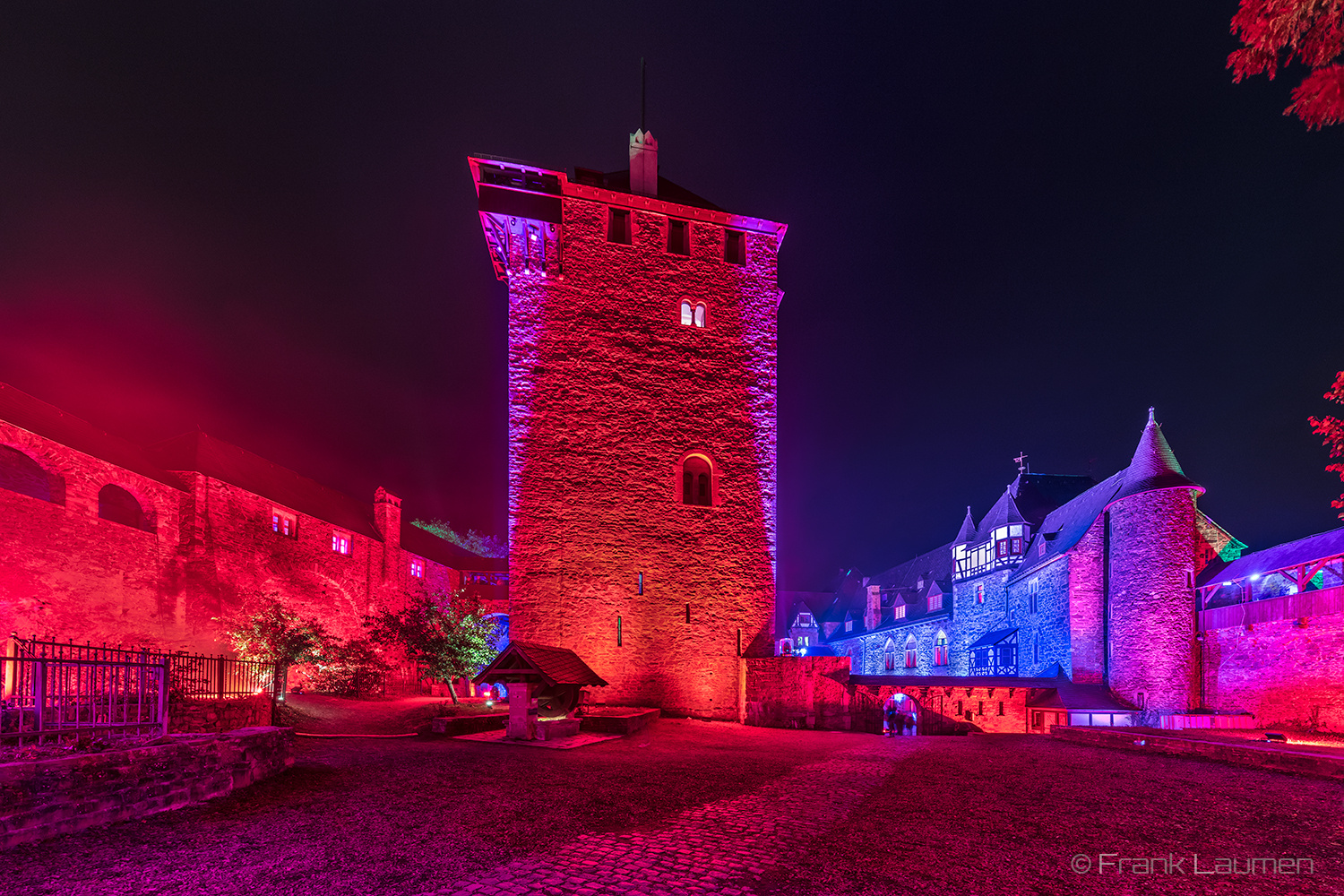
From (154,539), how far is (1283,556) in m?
37.1

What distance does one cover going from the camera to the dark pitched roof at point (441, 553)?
37.3 meters

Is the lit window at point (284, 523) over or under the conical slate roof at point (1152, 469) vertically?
under

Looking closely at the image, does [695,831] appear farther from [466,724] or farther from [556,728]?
[466,724]

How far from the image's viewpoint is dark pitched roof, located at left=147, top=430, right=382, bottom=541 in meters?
22.7

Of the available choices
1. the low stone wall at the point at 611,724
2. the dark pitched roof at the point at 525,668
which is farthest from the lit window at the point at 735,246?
the low stone wall at the point at 611,724

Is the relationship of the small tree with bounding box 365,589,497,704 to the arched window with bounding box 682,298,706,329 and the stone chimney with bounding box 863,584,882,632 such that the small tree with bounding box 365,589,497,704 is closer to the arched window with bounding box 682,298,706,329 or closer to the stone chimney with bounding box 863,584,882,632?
the arched window with bounding box 682,298,706,329

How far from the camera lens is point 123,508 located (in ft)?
67.1

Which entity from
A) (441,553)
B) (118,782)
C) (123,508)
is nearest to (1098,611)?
(118,782)

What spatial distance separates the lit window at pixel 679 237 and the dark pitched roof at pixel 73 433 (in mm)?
18225

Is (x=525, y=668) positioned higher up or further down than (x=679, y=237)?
further down

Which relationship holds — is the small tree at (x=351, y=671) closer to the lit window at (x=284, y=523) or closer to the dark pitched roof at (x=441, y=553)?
the lit window at (x=284, y=523)

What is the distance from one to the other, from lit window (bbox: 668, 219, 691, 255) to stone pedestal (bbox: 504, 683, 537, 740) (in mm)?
14049

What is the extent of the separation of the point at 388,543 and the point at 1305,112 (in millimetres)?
34926

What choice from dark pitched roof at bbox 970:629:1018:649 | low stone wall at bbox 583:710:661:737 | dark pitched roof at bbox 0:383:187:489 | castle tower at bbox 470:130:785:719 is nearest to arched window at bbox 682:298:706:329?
castle tower at bbox 470:130:785:719
